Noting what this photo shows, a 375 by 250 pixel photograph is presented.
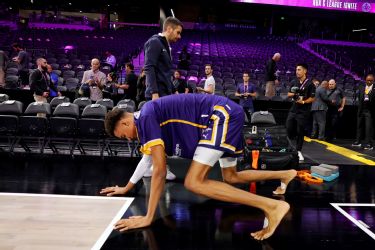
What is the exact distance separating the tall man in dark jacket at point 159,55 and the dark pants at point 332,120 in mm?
6188

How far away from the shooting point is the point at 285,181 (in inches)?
154

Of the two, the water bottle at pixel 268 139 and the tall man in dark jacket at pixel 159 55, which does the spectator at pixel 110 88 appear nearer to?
the water bottle at pixel 268 139

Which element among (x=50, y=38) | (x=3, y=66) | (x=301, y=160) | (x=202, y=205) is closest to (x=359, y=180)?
(x=301, y=160)

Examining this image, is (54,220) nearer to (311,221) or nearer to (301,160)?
(311,221)

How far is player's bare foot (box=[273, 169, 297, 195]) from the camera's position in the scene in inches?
151

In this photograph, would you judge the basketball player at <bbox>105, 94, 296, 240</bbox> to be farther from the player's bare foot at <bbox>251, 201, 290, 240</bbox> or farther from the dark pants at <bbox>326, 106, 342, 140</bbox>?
the dark pants at <bbox>326, 106, 342, 140</bbox>

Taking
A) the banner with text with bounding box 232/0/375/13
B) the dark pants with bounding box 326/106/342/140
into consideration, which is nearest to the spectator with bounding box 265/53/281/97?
the dark pants with bounding box 326/106/342/140

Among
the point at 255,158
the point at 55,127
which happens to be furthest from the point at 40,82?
the point at 255,158

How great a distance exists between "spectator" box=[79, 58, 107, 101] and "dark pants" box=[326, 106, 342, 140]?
17.4ft

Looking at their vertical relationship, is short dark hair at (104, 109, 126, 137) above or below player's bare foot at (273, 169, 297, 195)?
above

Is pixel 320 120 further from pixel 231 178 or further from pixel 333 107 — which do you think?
pixel 231 178

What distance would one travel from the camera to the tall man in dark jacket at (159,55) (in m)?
3.82

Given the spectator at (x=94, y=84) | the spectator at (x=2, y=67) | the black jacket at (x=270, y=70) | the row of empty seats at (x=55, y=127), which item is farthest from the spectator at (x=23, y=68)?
the black jacket at (x=270, y=70)

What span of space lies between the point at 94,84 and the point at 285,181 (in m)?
4.92
